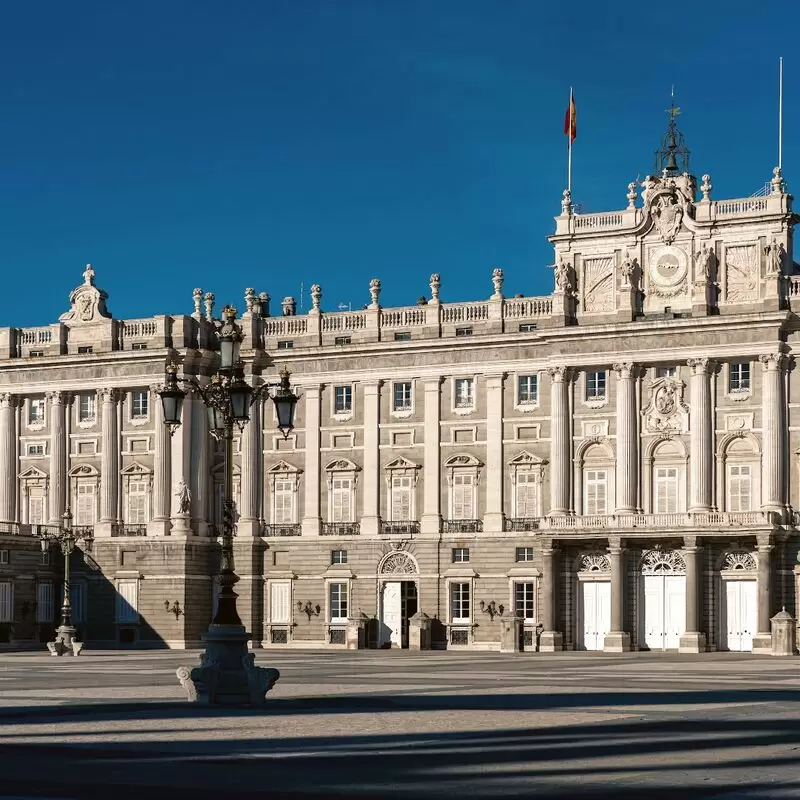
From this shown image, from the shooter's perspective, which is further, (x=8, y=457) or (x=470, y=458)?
(x=8, y=457)

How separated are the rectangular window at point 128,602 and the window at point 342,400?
12475mm

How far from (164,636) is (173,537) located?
4536 mm

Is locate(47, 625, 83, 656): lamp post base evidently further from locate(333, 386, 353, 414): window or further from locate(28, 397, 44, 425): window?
locate(28, 397, 44, 425): window

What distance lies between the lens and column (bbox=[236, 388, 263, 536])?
274ft

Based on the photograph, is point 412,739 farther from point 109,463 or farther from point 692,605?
point 109,463

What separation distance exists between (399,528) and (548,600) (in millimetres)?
8487

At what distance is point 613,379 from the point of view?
7694 cm

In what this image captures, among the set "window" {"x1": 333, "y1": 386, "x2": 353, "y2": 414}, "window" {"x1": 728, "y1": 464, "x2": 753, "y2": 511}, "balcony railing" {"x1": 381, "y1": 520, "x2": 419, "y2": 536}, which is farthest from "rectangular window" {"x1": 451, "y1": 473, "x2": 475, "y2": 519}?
"window" {"x1": 728, "y1": 464, "x2": 753, "y2": 511}

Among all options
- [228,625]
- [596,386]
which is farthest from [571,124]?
[228,625]

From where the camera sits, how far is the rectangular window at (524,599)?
7744cm

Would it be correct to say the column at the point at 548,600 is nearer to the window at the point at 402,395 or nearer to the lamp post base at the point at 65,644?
the window at the point at 402,395

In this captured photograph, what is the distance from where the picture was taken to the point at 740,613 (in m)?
73.4

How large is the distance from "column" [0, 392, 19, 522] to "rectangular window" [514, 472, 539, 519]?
82.2ft

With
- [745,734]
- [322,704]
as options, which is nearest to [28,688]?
[322,704]
